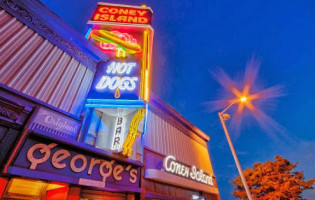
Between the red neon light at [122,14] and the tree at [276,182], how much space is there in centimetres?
2278

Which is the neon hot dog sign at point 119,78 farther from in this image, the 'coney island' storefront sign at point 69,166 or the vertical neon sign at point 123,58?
the 'coney island' storefront sign at point 69,166

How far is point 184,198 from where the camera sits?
416 inches

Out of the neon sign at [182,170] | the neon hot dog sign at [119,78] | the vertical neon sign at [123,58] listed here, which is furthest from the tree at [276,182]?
the neon hot dog sign at [119,78]

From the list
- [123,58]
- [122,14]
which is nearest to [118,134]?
[123,58]

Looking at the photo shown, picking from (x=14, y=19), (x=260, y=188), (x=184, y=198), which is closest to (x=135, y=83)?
(x=14, y=19)

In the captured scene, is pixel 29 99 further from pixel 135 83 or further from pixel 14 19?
pixel 135 83

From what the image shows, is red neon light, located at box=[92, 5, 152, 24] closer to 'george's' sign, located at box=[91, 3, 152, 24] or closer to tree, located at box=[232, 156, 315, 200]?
'george's' sign, located at box=[91, 3, 152, 24]

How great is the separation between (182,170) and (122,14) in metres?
13.2

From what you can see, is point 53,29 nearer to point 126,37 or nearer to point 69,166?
point 126,37

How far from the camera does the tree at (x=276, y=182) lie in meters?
17.8

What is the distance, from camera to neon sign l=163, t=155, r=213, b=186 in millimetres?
9844

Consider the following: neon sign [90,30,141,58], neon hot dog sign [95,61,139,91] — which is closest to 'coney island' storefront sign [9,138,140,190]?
neon hot dog sign [95,61,139,91]

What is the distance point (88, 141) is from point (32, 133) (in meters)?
3.43

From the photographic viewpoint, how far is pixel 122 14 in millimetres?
13547
